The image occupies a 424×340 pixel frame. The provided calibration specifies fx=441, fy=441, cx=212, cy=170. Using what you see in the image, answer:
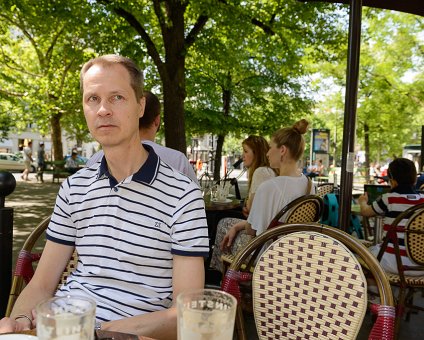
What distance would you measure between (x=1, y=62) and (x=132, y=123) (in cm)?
1904

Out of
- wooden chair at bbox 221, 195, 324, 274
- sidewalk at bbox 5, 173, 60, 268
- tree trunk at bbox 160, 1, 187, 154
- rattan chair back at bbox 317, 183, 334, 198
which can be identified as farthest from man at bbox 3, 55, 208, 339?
tree trunk at bbox 160, 1, 187, 154

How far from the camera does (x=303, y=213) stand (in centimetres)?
353

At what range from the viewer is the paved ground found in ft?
12.3

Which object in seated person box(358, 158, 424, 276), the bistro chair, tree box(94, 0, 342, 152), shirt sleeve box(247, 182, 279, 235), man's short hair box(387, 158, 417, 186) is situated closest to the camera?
the bistro chair

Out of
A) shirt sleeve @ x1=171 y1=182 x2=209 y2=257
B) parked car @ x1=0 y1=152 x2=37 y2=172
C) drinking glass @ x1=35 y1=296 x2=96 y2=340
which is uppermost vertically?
shirt sleeve @ x1=171 y1=182 x2=209 y2=257

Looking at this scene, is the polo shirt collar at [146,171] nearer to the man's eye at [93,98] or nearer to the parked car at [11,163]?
the man's eye at [93,98]

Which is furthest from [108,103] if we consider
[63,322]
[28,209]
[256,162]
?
[28,209]

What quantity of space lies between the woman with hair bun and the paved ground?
2.65 ft

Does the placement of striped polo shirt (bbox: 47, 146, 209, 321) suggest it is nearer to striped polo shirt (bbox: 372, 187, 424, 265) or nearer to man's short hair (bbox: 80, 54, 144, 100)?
man's short hair (bbox: 80, 54, 144, 100)

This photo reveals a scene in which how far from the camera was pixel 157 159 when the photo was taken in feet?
6.03

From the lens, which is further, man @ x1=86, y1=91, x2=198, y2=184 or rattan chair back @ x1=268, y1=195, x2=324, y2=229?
rattan chair back @ x1=268, y1=195, x2=324, y2=229

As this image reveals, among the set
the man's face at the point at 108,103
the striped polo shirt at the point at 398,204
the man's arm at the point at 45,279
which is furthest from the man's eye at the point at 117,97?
the striped polo shirt at the point at 398,204

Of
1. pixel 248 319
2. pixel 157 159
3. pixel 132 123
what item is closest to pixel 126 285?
pixel 157 159

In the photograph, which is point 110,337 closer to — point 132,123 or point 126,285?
point 126,285
